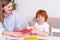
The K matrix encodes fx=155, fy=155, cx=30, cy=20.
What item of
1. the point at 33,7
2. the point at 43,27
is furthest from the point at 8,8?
the point at 33,7

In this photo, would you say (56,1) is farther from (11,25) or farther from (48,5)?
(11,25)

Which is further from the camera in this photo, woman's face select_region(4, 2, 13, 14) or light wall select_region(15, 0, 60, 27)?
light wall select_region(15, 0, 60, 27)

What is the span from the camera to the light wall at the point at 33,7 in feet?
7.36

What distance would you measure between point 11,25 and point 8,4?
252 mm

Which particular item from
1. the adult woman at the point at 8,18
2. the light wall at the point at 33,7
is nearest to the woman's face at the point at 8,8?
the adult woman at the point at 8,18

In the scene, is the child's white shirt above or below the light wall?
below

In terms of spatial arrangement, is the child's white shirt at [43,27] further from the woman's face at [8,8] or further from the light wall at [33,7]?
the light wall at [33,7]

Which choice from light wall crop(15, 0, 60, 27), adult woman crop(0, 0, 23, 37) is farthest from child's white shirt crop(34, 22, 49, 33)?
light wall crop(15, 0, 60, 27)

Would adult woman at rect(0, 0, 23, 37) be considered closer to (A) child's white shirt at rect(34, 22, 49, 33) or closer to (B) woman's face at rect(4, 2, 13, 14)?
(B) woman's face at rect(4, 2, 13, 14)

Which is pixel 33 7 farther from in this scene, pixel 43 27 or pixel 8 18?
pixel 43 27

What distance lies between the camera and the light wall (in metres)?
2.24

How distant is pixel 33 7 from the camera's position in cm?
230

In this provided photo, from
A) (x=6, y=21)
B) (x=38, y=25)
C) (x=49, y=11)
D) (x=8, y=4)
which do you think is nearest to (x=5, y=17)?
(x=6, y=21)

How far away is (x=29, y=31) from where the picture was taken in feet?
4.34
